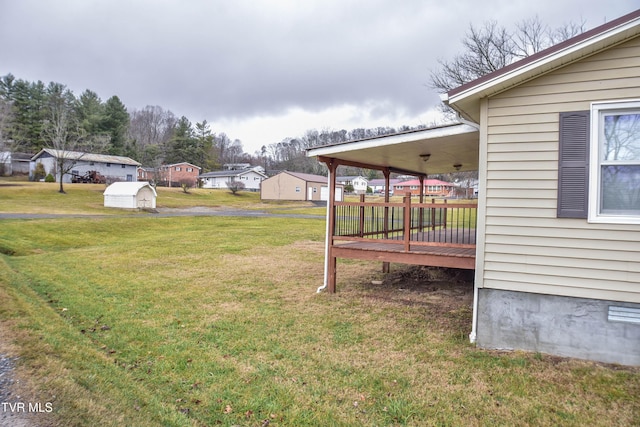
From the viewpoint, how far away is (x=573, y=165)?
3.99 meters

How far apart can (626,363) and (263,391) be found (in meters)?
3.72

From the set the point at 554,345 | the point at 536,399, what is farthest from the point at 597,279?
the point at 536,399

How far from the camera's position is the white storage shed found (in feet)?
85.8

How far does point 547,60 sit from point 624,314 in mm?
2791

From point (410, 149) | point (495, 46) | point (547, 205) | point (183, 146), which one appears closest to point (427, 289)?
point (410, 149)

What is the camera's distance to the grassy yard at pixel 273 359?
307 centimetres

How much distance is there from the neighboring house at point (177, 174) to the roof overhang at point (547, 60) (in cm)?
4878

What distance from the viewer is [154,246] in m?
12.6

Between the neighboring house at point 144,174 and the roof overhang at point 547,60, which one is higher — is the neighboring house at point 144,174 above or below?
above

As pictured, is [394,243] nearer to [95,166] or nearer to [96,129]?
[95,166]

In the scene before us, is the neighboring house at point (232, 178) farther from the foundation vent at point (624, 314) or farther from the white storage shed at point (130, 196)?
the foundation vent at point (624, 314)

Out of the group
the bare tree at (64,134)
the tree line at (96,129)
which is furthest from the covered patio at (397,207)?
the bare tree at (64,134)

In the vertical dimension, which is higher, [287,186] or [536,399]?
[287,186]

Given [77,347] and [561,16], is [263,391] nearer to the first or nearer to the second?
[77,347]
